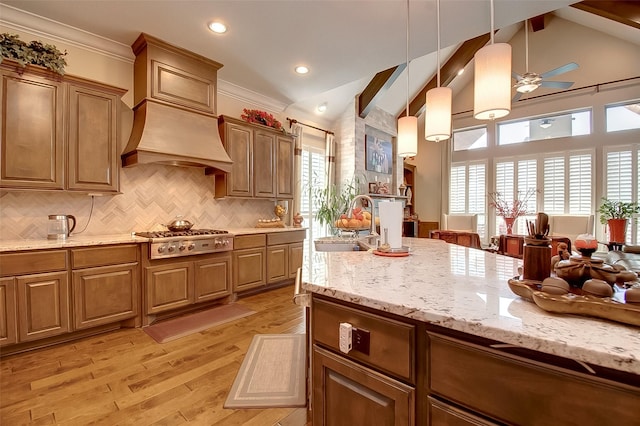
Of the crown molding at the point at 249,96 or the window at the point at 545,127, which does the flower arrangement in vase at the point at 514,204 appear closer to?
the window at the point at 545,127

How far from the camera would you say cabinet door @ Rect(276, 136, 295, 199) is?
445 cm

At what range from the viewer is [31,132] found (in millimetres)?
2418

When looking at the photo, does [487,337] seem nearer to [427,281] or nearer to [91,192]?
[427,281]

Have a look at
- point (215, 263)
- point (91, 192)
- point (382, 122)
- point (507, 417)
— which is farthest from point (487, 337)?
point (382, 122)

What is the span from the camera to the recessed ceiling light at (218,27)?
9.00 feet

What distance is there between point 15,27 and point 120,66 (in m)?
0.80

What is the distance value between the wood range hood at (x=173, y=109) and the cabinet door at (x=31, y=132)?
60 centimetres

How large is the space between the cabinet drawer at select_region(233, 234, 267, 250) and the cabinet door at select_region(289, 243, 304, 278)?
57 cm

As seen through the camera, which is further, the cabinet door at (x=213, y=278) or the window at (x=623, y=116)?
the window at (x=623, y=116)

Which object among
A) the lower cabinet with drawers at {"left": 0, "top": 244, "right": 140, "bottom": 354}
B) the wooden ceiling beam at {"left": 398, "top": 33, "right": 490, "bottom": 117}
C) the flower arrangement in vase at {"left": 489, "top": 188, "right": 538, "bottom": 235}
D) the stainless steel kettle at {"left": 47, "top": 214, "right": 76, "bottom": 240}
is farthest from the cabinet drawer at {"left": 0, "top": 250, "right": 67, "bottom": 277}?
the flower arrangement in vase at {"left": 489, "top": 188, "right": 538, "bottom": 235}

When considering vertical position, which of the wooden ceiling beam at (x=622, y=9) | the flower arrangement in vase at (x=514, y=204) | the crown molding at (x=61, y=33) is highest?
the wooden ceiling beam at (x=622, y=9)

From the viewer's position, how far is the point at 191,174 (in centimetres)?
379

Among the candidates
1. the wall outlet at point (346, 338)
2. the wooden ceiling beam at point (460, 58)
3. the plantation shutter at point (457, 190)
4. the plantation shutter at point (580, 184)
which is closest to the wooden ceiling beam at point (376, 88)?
the wooden ceiling beam at point (460, 58)

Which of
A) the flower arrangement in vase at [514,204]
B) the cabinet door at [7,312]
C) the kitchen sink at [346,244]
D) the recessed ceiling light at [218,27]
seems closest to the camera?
the cabinet door at [7,312]
